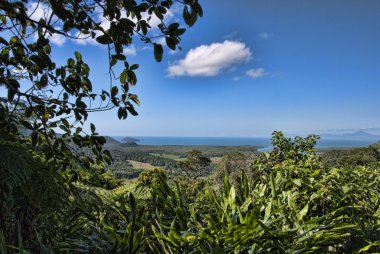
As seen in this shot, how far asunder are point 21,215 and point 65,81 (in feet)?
2.74

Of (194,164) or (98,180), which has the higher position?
(98,180)

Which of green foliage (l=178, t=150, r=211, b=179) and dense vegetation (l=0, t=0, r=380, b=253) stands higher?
dense vegetation (l=0, t=0, r=380, b=253)

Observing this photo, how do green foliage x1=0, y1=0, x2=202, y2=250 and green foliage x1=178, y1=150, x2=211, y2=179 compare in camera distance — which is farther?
green foliage x1=178, y1=150, x2=211, y2=179

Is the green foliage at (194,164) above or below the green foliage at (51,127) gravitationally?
below

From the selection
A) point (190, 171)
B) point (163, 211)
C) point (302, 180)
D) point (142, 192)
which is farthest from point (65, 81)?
point (190, 171)

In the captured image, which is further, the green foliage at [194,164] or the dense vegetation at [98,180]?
the green foliage at [194,164]

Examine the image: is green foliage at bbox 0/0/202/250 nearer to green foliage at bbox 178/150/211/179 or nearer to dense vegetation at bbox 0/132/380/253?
dense vegetation at bbox 0/132/380/253

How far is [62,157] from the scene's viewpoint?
172cm

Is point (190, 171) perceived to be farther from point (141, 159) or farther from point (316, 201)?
point (141, 159)

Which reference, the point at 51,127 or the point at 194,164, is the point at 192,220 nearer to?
the point at 51,127

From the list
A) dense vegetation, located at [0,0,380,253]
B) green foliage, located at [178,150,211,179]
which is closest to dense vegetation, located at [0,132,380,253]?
dense vegetation, located at [0,0,380,253]

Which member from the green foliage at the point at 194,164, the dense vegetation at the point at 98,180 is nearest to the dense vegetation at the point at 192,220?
the dense vegetation at the point at 98,180

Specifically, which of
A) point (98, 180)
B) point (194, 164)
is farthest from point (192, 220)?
point (194, 164)

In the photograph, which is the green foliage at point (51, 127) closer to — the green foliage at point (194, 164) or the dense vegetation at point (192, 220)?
the dense vegetation at point (192, 220)
